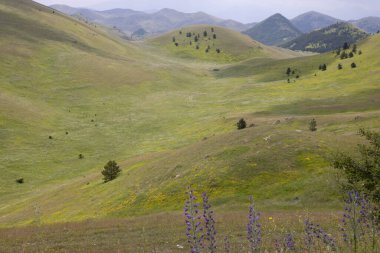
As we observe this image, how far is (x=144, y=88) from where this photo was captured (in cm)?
14088

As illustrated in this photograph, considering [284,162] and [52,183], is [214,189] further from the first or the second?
[52,183]

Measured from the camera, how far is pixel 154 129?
99562 millimetres

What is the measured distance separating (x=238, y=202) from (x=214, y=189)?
Answer: 12.6 ft

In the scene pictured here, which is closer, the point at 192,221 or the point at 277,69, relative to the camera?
the point at 192,221

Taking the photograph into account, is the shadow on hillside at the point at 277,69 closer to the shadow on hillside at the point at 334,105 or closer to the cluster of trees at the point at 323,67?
the cluster of trees at the point at 323,67

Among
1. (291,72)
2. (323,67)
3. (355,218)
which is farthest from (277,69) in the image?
(355,218)

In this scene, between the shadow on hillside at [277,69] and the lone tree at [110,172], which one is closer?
the lone tree at [110,172]

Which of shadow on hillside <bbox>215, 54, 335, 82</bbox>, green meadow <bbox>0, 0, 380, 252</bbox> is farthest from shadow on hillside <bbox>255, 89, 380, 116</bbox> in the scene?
shadow on hillside <bbox>215, 54, 335, 82</bbox>

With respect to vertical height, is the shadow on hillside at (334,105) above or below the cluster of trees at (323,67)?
below

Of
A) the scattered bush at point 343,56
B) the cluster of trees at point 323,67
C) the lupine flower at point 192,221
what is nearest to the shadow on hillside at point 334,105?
the cluster of trees at point 323,67

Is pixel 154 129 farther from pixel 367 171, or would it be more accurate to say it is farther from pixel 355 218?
pixel 355 218

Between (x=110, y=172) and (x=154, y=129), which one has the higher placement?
(x=110, y=172)

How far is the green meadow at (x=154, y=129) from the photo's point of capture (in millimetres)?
36031

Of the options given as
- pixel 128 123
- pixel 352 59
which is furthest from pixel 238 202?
pixel 352 59
